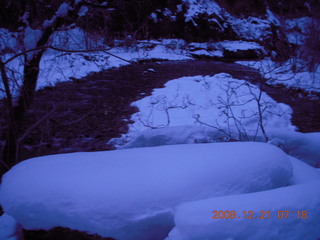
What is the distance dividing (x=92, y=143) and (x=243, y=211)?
3.31 metres

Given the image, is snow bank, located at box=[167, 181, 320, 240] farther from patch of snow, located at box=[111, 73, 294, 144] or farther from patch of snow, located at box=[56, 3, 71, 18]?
patch of snow, located at box=[56, 3, 71, 18]

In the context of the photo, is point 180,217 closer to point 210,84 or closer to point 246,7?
point 210,84

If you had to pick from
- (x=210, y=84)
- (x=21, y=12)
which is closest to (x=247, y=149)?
(x=21, y=12)

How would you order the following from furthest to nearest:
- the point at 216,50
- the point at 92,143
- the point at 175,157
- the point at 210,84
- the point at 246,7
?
the point at 246,7 → the point at 216,50 → the point at 210,84 → the point at 92,143 → the point at 175,157

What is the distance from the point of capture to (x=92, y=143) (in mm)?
4062

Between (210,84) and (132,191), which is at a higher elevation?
(210,84)

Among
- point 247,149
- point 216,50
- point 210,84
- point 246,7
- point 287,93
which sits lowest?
point 247,149

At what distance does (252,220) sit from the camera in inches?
45.3

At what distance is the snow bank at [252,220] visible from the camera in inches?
44.3

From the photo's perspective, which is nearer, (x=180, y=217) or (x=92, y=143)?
(x=180, y=217)

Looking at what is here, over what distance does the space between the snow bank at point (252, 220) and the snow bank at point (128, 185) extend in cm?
11

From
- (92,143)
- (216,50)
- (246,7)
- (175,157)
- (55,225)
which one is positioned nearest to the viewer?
(55,225)

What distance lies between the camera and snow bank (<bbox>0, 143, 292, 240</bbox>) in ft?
4.16

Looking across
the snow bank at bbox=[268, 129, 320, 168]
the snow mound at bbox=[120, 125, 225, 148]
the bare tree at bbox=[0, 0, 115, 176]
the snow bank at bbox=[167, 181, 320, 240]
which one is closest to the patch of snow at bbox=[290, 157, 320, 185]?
the snow bank at bbox=[167, 181, 320, 240]
